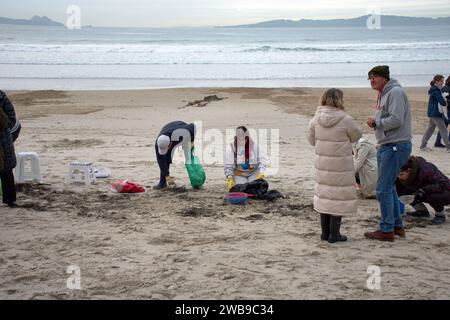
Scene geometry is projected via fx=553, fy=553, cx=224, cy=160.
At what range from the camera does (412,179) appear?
634 cm

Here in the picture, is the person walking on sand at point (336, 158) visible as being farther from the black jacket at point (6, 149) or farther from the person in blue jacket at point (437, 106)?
the person in blue jacket at point (437, 106)

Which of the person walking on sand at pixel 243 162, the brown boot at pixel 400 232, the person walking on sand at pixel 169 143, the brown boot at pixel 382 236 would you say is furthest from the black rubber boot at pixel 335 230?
the person walking on sand at pixel 169 143

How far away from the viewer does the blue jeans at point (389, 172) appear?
5391 millimetres

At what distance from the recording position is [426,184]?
249 inches

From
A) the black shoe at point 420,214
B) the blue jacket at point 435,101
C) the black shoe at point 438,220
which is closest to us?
the black shoe at point 438,220

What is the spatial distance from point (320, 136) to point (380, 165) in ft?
2.16

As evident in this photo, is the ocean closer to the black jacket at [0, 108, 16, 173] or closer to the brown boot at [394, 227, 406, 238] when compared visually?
the black jacket at [0, 108, 16, 173]

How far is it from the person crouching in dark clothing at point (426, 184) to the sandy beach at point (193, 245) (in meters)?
0.26

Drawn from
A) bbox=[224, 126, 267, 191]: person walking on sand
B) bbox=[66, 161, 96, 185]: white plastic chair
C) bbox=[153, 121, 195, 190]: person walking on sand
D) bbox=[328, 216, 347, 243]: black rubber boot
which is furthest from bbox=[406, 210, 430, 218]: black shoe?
bbox=[66, 161, 96, 185]: white plastic chair

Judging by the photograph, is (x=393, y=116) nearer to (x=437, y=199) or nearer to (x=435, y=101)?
(x=437, y=199)
